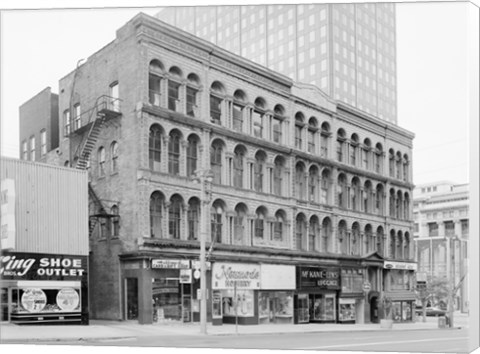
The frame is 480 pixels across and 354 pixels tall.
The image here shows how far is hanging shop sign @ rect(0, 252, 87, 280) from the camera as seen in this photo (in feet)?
94.7

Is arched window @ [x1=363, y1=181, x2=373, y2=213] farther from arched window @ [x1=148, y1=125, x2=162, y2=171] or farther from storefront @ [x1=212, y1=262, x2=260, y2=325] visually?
arched window @ [x1=148, y1=125, x2=162, y2=171]

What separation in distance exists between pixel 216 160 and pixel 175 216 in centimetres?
337

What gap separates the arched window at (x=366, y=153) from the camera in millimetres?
36469

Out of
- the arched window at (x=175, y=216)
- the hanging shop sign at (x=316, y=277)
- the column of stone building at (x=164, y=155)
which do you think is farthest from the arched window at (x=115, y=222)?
the hanging shop sign at (x=316, y=277)

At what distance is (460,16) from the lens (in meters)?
22.2

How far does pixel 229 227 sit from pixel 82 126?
8363 millimetres

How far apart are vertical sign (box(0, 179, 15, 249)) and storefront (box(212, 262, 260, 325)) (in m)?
9.99

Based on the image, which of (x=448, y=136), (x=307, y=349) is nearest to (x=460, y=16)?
(x=448, y=136)

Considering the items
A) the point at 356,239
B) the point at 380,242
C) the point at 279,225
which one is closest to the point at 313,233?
the point at 279,225

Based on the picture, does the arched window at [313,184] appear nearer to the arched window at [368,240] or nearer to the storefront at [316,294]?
the arched window at [368,240]

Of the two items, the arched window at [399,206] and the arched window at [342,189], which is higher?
the arched window at [342,189]

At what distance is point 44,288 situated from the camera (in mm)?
29844

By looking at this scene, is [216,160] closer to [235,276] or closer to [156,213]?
[156,213]

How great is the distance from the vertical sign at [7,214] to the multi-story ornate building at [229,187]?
232 inches
